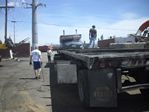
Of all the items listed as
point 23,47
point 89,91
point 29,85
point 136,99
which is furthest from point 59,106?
point 23,47

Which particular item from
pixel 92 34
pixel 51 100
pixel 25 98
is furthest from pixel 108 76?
pixel 92 34

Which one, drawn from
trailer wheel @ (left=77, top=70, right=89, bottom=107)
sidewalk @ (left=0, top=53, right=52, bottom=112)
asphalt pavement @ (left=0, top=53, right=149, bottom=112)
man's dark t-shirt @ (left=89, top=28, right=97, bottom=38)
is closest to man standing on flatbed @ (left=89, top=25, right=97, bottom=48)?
man's dark t-shirt @ (left=89, top=28, right=97, bottom=38)

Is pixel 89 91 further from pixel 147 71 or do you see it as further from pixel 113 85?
pixel 147 71

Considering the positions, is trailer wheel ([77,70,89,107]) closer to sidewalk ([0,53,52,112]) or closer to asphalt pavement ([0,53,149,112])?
asphalt pavement ([0,53,149,112])

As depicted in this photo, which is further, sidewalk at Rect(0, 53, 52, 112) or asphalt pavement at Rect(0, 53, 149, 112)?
sidewalk at Rect(0, 53, 52, 112)

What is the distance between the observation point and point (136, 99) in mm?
9805

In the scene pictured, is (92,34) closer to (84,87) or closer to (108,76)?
(84,87)

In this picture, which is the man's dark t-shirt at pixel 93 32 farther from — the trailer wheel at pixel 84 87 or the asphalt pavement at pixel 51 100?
the trailer wheel at pixel 84 87

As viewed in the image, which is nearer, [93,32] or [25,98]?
[25,98]

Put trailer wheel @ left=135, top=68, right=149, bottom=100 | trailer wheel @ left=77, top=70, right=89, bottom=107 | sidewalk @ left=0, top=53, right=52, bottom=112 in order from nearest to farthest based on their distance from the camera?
trailer wheel @ left=77, top=70, right=89, bottom=107, trailer wheel @ left=135, top=68, right=149, bottom=100, sidewalk @ left=0, top=53, right=52, bottom=112

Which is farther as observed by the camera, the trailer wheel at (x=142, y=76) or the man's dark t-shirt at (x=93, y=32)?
the man's dark t-shirt at (x=93, y=32)

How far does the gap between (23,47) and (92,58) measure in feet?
136

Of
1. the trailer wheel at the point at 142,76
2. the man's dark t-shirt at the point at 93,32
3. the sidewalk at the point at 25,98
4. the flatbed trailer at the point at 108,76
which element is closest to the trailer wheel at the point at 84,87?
the flatbed trailer at the point at 108,76

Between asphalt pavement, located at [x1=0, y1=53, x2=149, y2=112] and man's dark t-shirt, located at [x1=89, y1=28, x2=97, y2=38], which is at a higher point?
man's dark t-shirt, located at [x1=89, y1=28, x2=97, y2=38]
